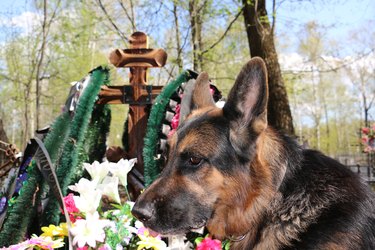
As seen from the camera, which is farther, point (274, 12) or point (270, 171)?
point (274, 12)

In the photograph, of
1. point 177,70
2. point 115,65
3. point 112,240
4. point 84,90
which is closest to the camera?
point 112,240

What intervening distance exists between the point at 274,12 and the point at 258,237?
7932 mm

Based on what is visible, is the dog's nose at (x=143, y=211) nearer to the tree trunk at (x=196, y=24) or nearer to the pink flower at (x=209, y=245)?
the pink flower at (x=209, y=245)

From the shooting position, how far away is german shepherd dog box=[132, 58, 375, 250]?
2545 millimetres

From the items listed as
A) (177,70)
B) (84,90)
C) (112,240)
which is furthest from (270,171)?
(177,70)

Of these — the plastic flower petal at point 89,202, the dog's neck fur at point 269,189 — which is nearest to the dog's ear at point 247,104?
the dog's neck fur at point 269,189

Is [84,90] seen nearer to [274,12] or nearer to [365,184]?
[365,184]

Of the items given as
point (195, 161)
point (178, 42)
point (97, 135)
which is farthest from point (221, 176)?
point (178, 42)

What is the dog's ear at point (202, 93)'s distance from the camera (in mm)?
3297

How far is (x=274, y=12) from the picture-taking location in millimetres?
9641

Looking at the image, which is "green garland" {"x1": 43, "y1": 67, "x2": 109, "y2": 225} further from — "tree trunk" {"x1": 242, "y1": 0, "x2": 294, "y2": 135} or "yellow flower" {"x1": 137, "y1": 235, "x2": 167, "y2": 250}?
"tree trunk" {"x1": 242, "y1": 0, "x2": 294, "y2": 135}

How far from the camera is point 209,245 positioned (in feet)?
9.04

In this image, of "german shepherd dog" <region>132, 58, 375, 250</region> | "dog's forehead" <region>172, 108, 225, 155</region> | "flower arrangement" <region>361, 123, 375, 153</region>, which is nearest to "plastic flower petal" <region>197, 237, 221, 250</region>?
"german shepherd dog" <region>132, 58, 375, 250</region>

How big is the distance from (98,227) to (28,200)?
1.42 meters
